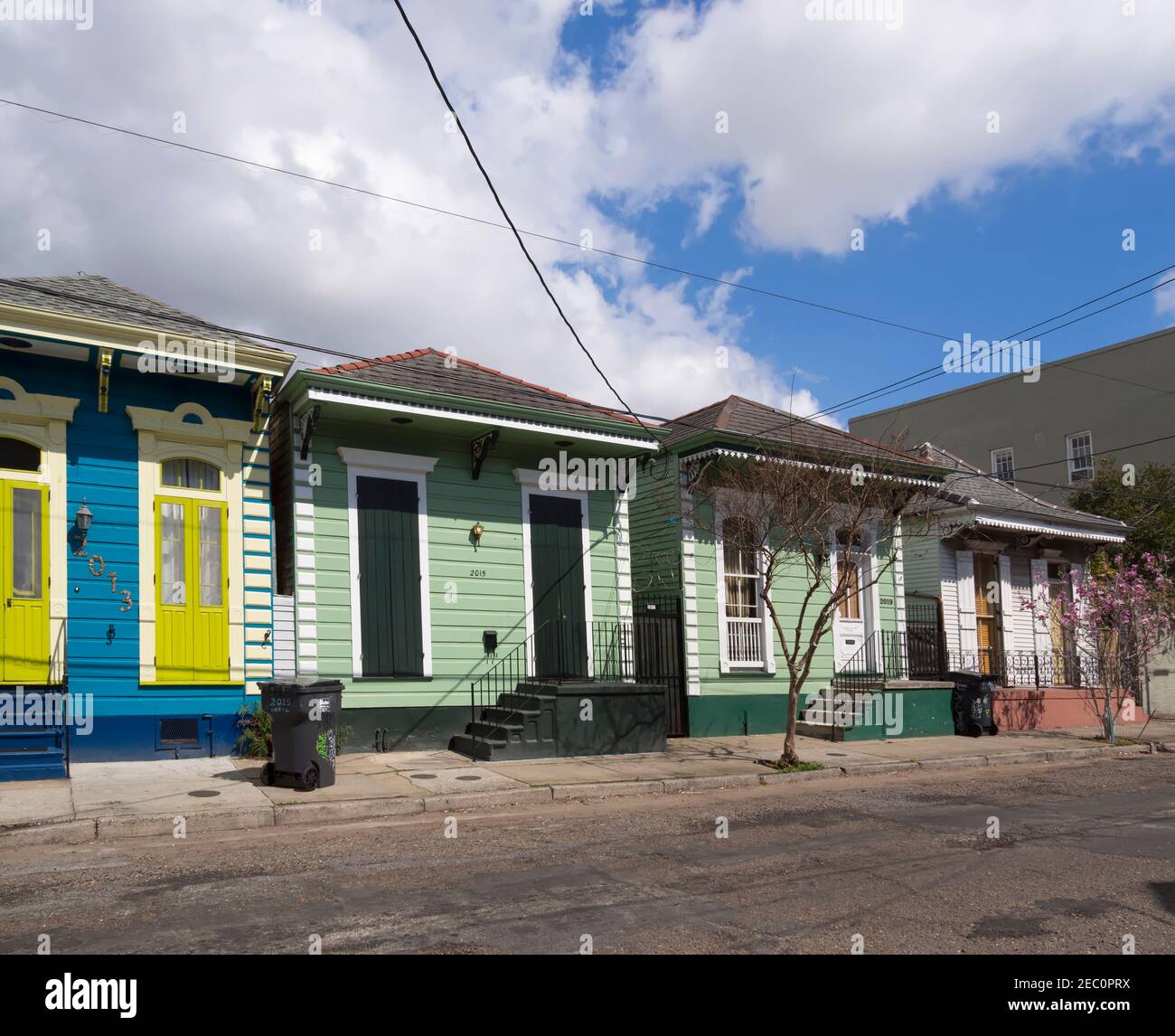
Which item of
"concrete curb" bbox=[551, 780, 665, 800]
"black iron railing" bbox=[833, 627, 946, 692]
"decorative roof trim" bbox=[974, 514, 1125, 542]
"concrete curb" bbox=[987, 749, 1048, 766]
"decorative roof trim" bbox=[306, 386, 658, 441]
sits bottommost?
"concrete curb" bbox=[987, 749, 1048, 766]

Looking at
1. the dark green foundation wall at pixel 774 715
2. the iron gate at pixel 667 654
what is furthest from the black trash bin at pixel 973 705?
the iron gate at pixel 667 654

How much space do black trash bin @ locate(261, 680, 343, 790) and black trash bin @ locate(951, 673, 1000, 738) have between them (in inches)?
489

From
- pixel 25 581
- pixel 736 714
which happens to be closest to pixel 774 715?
pixel 736 714

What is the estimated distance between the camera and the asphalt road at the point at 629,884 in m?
5.54

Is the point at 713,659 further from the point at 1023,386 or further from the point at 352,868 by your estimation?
the point at 1023,386

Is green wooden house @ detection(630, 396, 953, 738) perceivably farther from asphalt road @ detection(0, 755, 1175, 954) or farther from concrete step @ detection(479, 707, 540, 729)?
asphalt road @ detection(0, 755, 1175, 954)

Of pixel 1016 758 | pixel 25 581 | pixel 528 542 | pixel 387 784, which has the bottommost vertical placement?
pixel 1016 758

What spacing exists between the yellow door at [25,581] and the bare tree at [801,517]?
8842mm

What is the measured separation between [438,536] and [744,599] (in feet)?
19.6

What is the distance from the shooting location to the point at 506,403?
47.9 feet

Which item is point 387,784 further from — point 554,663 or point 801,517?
point 801,517

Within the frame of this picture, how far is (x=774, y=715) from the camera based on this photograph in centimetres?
1755

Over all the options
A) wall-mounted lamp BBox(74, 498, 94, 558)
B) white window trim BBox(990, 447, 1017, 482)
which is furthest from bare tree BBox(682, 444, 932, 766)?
white window trim BBox(990, 447, 1017, 482)

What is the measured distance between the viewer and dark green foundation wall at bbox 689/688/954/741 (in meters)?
16.7
